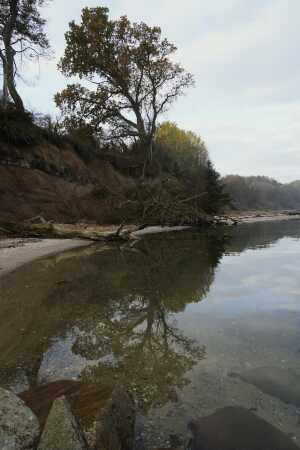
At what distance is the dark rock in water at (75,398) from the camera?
196 cm

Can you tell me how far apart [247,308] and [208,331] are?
1.31m

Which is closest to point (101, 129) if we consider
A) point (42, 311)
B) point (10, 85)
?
point (10, 85)

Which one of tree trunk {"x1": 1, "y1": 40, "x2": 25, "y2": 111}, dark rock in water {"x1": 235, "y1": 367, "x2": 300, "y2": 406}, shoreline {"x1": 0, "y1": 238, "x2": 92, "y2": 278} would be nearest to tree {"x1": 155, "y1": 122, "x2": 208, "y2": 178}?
tree trunk {"x1": 1, "y1": 40, "x2": 25, "y2": 111}

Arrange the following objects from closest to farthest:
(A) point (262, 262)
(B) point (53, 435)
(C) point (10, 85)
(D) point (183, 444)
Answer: (B) point (53, 435) → (D) point (183, 444) → (A) point (262, 262) → (C) point (10, 85)

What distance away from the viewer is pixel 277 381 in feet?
10.2

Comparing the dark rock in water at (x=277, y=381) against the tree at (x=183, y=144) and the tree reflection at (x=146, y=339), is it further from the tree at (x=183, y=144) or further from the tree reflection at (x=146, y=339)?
the tree at (x=183, y=144)

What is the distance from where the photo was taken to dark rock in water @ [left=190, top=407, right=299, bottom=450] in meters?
2.24

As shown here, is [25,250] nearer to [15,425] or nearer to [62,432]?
[15,425]

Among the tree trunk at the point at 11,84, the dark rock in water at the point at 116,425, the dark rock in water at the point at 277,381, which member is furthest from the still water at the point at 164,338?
the tree trunk at the point at 11,84

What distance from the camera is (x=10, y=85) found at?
2014 cm

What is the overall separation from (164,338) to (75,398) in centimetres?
217

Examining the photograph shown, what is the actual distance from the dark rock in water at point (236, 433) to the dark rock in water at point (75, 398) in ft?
2.47

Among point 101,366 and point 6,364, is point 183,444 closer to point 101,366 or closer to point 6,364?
point 101,366

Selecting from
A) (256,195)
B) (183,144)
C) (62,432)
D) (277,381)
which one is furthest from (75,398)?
(256,195)
